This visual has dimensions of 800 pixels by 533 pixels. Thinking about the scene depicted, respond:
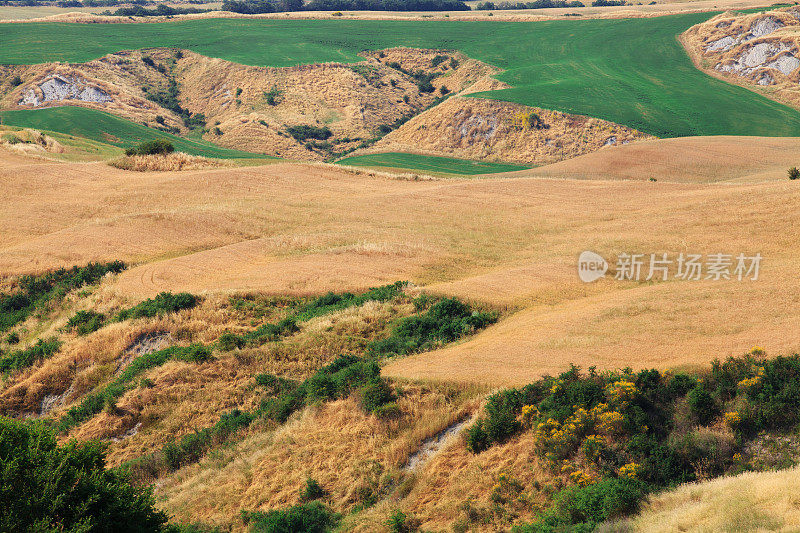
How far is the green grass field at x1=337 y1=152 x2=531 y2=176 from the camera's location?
7244 cm

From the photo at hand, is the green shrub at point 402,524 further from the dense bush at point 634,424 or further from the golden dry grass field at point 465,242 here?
the golden dry grass field at point 465,242

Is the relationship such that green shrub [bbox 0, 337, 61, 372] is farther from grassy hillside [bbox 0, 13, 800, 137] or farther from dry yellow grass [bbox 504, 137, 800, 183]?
grassy hillside [bbox 0, 13, 800, 137]

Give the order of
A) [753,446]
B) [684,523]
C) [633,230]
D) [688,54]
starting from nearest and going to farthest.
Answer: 1. [684,523]
2. [753,446]
3. [633,230]
4. [688,54]

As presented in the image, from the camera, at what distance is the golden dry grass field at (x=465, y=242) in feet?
63.8

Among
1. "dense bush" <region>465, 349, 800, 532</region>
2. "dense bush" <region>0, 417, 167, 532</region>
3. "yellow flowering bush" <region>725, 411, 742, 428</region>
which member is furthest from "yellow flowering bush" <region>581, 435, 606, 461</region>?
"dense bush" <region>0, 417, 167, 532</region>

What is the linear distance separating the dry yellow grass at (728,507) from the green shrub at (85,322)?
23.1 m

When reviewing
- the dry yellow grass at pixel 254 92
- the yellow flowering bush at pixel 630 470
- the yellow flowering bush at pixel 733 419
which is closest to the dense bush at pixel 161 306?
the yellow flowering bush at pixel 630 470

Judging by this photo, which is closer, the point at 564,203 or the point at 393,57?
the point at 564,203

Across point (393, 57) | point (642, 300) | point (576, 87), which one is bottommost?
point (642, 300)

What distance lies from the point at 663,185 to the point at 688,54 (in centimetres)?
7547

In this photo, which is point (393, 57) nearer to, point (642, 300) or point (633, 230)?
point (633, 230)

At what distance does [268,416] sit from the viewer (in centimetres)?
1980

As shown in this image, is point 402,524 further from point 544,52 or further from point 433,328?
point 544,52

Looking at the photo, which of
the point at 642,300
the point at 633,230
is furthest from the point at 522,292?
the point at 633,230
